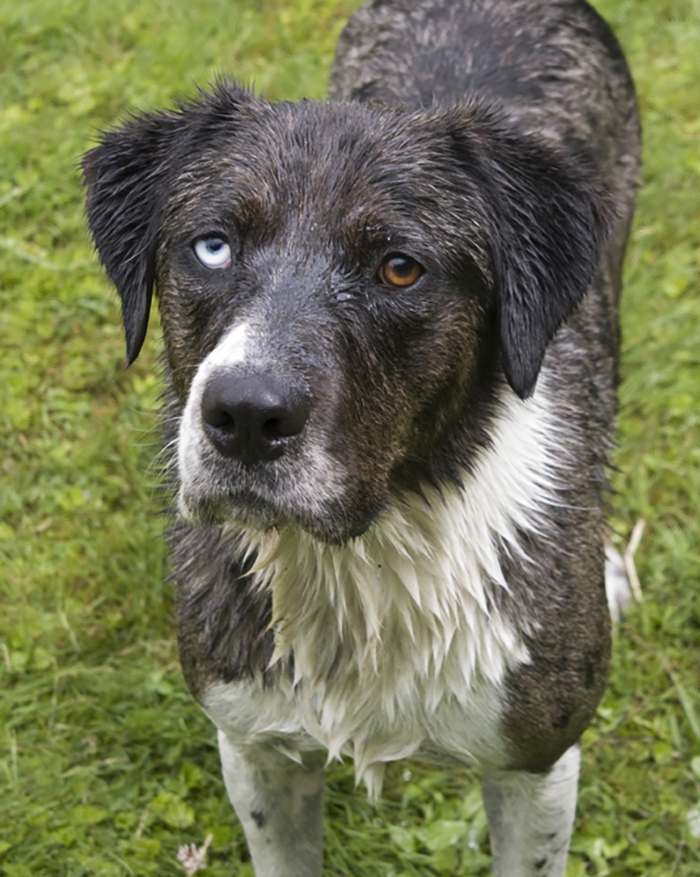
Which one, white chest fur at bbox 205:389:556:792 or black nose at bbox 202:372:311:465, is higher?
black nose at bbox 202:372:311:465

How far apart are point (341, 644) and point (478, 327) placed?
0.95 meters

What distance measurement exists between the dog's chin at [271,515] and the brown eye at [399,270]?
53 centimetres

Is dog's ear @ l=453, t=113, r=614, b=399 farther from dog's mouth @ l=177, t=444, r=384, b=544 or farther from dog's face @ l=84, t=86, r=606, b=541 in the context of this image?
dog's mouth @ l=177, t=444, r=384, b=544

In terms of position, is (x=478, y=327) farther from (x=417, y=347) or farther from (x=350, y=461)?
(x=350, y=461)

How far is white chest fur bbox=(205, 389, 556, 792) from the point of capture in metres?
3.02

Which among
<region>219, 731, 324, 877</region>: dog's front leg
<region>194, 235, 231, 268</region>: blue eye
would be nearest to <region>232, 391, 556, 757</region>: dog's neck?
<region>219, 731, 324, 877</region>: dog's front leg

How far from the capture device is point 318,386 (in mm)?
2494

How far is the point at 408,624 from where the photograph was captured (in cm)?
310

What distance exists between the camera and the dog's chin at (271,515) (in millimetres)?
2578

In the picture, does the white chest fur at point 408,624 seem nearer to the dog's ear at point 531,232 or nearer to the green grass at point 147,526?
the dog's ear at point 531,232

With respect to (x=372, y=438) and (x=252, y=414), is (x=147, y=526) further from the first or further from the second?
(x=252, y=414)

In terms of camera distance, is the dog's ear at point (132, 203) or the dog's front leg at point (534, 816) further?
the dog's front leg at point (534, 816)

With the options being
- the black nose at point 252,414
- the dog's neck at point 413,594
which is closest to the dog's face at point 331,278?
the black nose at point 252,414

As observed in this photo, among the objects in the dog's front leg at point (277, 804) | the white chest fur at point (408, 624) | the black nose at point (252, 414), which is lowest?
the dog's front leg at point (277, 804)
